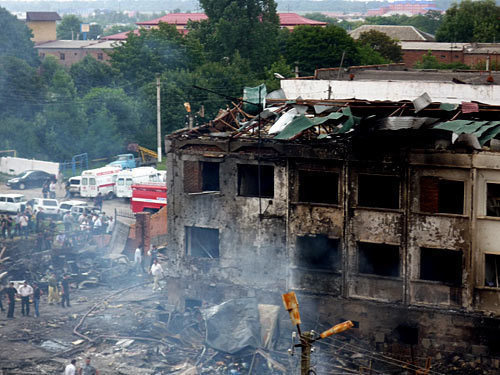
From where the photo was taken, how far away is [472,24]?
11062 cm

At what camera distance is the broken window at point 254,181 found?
27.1 meters

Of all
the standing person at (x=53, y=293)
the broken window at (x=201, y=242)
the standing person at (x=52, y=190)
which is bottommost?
the standing person at (x=53, y=293)

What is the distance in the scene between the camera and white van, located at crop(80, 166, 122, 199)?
48250mm

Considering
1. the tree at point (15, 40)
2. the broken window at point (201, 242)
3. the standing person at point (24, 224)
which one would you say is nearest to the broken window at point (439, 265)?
the broken window at point (201, 242)

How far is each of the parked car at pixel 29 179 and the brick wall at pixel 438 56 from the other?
162 feet

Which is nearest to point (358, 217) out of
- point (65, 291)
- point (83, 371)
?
point (83, 371)


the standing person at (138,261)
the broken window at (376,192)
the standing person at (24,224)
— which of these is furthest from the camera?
the standing person at (24,224)

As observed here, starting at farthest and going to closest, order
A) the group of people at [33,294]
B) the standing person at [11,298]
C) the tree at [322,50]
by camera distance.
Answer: the tree at [322,50], the group of people at [33,294], the standing person at [11,298]

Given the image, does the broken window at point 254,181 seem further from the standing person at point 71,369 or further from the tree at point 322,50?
the tree at point 322,50

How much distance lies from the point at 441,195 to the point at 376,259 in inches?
117

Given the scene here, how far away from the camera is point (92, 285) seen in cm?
3222

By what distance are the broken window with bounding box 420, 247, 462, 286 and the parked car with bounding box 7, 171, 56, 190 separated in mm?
33075

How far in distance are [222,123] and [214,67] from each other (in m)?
38.8

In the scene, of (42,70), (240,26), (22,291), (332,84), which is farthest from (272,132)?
(42,70)
